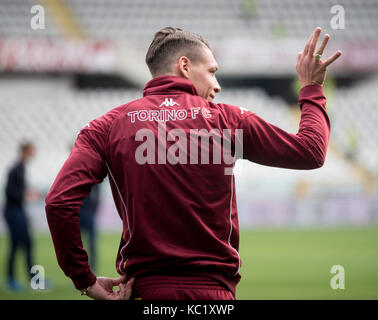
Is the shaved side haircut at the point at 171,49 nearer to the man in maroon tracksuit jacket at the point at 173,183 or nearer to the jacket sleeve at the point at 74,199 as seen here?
the man in maroon tracksuit jacket at the point at 173,183

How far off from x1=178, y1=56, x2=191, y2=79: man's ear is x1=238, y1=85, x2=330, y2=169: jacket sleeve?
0.32m

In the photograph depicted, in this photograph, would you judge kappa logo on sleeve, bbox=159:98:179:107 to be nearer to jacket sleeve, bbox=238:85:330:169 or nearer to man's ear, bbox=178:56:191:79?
man's ear, bbox=178:56:191:79

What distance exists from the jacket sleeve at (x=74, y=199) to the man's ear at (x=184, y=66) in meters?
0.41

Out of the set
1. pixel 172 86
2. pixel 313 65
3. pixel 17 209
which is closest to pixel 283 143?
pixel 313 65

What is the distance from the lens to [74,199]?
6.55 feet

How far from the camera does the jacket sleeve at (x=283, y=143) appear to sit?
6.49 feet

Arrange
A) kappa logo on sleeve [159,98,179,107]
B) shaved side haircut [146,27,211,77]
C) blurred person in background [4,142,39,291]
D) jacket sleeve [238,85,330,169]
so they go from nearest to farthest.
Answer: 1. jacket sleeve [238,85,330,169]
2. kappa logo on sleeve [159,98,179,107]
3. shaved side haircut [146,27,211,77]
4. blurred person in background [4,142,39,291]

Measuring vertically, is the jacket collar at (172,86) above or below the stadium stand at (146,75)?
below

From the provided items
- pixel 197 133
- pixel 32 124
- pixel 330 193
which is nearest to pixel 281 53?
pixel 330 193

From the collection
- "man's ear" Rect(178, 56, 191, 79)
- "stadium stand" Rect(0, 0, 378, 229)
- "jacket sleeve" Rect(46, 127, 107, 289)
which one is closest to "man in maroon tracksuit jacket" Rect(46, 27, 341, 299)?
"jacket sleeve" Rect(46, 127, 107, 289)

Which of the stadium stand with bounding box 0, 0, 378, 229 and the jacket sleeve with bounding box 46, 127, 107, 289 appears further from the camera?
the stadium stand with bounding box 0, 0, 378, 229

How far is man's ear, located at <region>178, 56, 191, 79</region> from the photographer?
2193 mm

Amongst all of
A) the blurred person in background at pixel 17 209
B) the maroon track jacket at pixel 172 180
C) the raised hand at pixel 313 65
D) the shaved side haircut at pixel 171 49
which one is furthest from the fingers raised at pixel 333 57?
the blurred person in background at pixel 17 209
